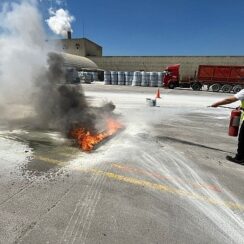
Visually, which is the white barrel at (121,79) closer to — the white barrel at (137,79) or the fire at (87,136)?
the white barrel at (137,79)

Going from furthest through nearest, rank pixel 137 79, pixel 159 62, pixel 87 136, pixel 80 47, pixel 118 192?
pixel 80 47, pixel 159 62, pixel 137 79, pixel 87 136, pixel 118 192

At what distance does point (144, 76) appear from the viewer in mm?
40125

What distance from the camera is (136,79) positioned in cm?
4072

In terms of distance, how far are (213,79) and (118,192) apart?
31.7 m

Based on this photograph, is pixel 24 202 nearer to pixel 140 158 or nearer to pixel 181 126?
pixel 140 158

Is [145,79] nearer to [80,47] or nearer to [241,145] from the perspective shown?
[241,145]

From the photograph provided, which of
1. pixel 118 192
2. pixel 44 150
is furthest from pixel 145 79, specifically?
pixel 118 192

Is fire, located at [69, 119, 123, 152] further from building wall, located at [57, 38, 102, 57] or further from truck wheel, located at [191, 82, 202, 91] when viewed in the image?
building wall, located at [57, 38, 102, 57]

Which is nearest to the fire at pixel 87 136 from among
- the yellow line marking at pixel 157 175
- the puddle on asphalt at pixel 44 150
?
the puddle on asphalt at pixel 44 150

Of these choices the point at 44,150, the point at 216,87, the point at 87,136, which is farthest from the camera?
the point at 216,87

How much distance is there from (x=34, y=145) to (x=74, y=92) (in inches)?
174

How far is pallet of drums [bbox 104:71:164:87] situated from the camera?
3944 centimetres

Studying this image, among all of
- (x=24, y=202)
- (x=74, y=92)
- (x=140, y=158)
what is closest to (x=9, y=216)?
(x=24, y=202)

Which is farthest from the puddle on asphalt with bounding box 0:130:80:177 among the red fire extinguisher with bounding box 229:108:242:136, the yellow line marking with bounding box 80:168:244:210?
the red fire extinguisher with bounding box 229:108:242:136
